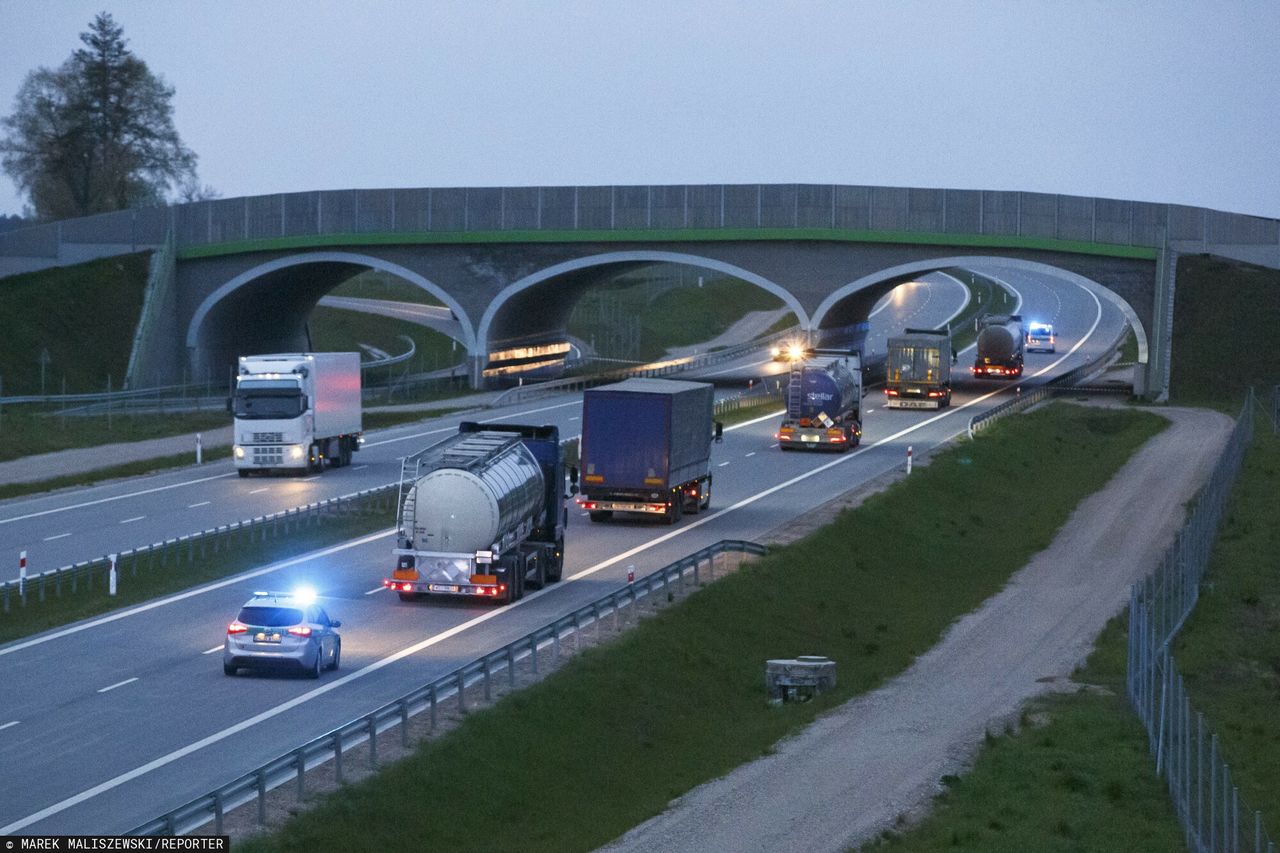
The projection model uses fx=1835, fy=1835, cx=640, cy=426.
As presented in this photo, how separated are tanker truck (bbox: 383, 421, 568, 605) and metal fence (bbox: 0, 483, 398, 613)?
6745 mm

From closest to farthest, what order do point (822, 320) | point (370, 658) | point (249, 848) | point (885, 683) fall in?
1. point (249, 848)
2. point (370, 658)
3. point (885, 683)
4. point (822, 320)

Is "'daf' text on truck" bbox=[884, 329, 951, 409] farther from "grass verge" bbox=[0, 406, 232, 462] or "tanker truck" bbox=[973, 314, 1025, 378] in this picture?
"grass verge" bbox=[0, 406, 232, 462]

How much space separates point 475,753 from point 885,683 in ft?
35.6

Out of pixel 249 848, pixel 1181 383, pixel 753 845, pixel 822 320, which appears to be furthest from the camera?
pixel 822 320

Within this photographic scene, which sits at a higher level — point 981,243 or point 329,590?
point 981,243

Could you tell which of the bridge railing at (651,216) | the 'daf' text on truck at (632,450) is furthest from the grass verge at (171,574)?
the bridge railing at (651,216)

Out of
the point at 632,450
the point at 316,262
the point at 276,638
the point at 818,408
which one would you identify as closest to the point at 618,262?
the point at 316,262

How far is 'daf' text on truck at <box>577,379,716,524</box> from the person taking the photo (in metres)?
49.0

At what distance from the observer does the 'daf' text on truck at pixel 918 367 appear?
85.4 meters

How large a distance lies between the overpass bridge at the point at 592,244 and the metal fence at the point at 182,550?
4503 centimetres

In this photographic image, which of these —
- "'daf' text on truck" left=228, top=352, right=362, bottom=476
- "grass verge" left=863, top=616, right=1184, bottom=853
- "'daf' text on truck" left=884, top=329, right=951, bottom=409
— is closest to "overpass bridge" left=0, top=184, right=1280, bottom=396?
"'daf' text on truck" left=884, top=329, right=951, bottom=409

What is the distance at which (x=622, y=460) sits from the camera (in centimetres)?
4925

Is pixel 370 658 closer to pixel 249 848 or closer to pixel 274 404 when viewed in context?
pixel 249 848

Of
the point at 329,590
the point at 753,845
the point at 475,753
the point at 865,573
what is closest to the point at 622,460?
the point at 865,573
